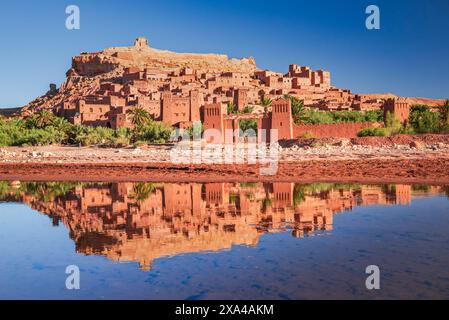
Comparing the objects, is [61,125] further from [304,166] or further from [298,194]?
[298,194]

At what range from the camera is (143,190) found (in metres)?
15.5

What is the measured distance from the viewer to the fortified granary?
3625 centimetres

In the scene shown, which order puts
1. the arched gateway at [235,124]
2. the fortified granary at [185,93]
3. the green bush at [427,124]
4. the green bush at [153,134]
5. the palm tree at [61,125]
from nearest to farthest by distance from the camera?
the arched gateway at [235,124] < the green bush at [427,124] < the fortified granary at [185,93] < the green bush at [153,134] < the palm tree at [61,125]

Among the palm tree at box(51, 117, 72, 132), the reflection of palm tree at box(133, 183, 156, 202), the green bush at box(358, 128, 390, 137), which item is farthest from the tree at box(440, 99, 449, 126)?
the palm tree at box(51, 117, 72, 132)

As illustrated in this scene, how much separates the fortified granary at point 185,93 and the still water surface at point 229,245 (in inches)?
862

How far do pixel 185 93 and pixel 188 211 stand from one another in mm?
42978

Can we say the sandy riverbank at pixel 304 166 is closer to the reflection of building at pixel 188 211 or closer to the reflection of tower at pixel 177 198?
the reflection of tower at pixel 177 198

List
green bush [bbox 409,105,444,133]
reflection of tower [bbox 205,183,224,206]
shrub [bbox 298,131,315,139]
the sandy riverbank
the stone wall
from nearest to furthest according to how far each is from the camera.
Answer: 1. reflection of tower [bbox 205,183,224,206]
2. the sandy riverbank
3. shrub [bbox 298,131,315,139]
4. the stone wall
5. green bush [bbox 409,105,444,133]

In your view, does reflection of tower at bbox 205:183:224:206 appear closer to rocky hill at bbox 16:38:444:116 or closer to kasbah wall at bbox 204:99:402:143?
kasbah wall at bbox 204:99:402:143

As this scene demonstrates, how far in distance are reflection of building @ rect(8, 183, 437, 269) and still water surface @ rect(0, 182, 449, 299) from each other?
0.09 ft

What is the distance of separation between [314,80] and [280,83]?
7.23m

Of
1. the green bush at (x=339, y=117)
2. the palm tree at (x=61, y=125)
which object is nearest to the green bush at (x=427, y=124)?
the green bush at (x=339, y=117)

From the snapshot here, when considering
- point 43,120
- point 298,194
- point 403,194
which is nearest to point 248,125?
point 43,120

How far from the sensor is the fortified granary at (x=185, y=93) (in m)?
36.2
